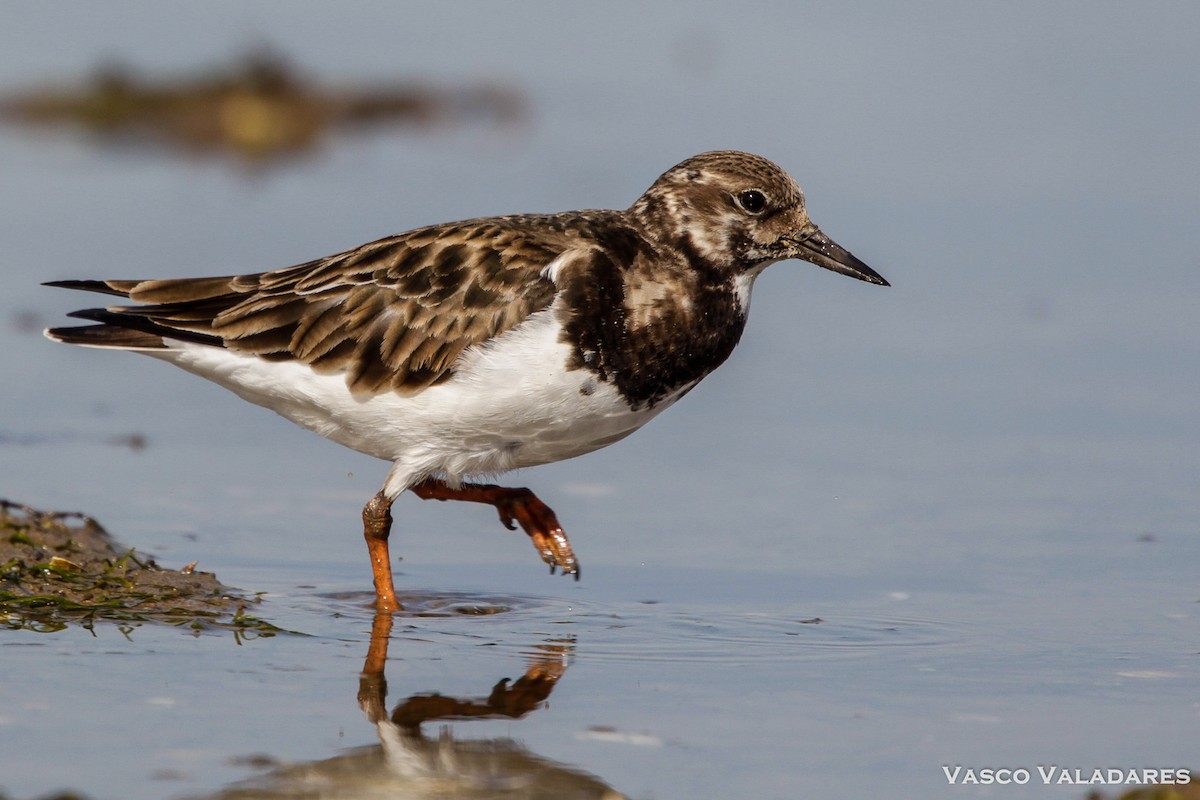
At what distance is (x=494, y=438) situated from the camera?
6.25 metres

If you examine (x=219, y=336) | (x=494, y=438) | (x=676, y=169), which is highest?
(x=676, y=169)

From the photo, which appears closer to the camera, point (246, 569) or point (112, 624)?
point (112, 624)

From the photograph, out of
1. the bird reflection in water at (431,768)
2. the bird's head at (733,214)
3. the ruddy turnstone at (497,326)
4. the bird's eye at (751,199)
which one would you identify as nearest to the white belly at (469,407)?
the ruddy turnstone at (497,326)

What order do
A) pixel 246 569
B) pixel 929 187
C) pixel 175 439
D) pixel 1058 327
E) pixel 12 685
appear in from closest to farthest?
1. pixel 12 685
2. pixel 246 569
3. pixel 175 439
4. pixel 1058 327
5. pixel 929 187

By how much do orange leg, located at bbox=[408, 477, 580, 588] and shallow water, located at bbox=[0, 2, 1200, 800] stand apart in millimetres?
177

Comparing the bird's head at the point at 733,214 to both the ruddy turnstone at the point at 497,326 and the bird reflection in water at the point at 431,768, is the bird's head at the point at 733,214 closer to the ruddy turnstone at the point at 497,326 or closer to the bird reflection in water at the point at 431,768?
the ruddy turnstone at the point at 497,326

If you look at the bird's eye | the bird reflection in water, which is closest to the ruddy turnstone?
the bird's eye

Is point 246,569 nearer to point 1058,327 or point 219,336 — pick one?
point 219,336

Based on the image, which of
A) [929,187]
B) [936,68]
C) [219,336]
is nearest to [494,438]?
[219,336]

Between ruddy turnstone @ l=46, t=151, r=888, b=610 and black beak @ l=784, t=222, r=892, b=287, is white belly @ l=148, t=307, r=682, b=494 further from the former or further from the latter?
black beak @ l=784, t=222, r=892, b=287

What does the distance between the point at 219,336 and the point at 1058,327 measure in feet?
17.1

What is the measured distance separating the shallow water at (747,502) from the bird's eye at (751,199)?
1427 mm

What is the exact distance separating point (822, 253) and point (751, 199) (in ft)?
1.16

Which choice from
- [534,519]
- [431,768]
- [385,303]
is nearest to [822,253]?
[534,519]
